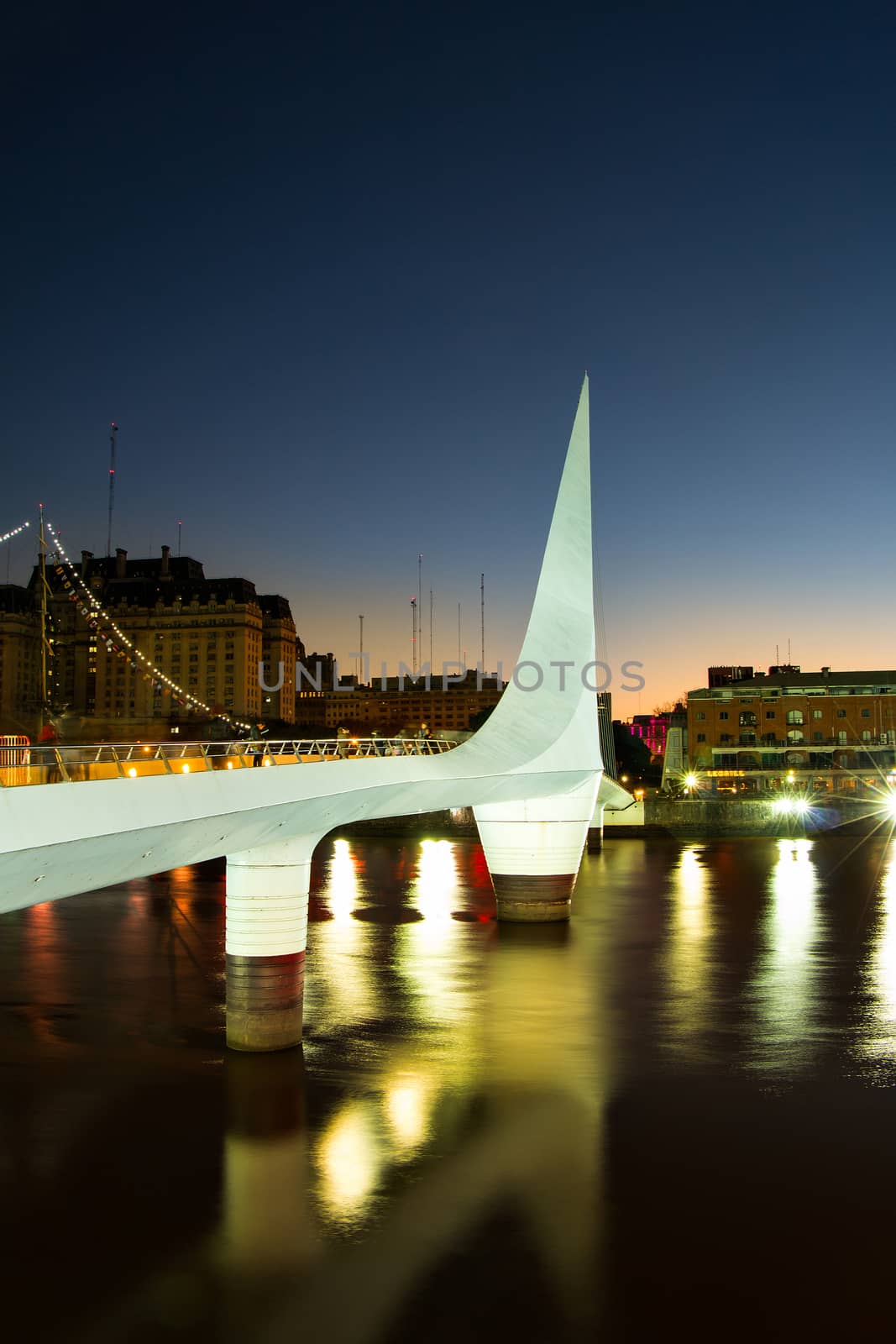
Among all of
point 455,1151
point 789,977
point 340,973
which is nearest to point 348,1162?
point 455,1151

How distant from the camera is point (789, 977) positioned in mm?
22891

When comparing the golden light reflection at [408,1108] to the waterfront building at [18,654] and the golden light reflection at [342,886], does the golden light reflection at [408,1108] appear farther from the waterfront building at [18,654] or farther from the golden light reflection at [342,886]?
the waterfront building at [18,654]

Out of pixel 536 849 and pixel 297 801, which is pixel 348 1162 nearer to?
pixel 297 801

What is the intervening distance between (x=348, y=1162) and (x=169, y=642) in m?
110

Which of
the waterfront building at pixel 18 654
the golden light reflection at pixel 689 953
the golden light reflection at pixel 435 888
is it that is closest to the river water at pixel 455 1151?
the golden light reflection at pixel 689 953

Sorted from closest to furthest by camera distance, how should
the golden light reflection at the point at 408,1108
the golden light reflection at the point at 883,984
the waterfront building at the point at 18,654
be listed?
1. the golden light reflection at the point at 408,1108
2. the golden light reflection at the point at 883,984
3. the waterfront building at the point at 18,654

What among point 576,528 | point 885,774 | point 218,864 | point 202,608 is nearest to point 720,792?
point 885,774

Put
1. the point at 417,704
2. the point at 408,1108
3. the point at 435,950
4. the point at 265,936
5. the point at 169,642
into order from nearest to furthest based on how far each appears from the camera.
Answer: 1. the point at 408,1108
2. the point at 265,936
3. the point at 435,950
4. the point at 169,642
5. the point at 417,704

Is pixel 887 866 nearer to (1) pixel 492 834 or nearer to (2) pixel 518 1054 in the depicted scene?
(1) pixel 492 834

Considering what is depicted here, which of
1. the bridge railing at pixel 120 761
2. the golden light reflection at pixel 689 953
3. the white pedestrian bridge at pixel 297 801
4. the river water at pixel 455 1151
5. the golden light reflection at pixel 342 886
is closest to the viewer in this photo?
the bridge railing at pixel 120 761

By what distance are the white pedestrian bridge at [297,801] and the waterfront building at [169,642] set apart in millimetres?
85386

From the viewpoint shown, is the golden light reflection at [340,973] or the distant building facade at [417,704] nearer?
the golden light reflection at [340,973]

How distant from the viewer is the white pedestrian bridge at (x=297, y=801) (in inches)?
356

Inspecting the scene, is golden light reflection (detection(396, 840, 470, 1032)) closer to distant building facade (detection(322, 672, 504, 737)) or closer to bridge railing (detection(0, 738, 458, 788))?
bridge railing (detection(0, 738, 458, 788))
